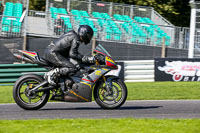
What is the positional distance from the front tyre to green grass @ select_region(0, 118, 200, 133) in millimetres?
1138

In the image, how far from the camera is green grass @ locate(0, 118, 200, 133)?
5.57 metres

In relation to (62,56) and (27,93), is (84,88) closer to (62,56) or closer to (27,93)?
(62,56)

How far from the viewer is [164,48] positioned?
17.6 metres

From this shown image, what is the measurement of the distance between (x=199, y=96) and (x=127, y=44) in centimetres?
769

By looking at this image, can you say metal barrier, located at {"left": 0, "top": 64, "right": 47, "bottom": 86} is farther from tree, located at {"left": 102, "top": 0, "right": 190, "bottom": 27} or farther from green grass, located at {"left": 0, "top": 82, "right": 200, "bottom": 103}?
tree, located at {"left": 102, "top": 0, "right": 190, "bottom": 27}

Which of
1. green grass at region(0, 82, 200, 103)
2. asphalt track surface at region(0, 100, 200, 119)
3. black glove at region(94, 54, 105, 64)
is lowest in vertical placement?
asphalt track surface at region(0, 100, 200, 119)

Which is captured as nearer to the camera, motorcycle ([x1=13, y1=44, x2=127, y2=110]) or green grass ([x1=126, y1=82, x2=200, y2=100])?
motorcycle ([x1=13, y1=44, x2=127, y2=110])

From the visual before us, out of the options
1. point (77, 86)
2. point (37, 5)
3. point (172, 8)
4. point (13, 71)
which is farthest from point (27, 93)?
point (37, 5)

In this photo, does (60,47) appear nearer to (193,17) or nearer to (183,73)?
(183,73)

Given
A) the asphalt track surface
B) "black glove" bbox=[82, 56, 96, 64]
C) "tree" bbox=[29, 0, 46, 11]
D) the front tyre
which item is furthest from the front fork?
"tree" bbox=[29, 0, 46, 11]

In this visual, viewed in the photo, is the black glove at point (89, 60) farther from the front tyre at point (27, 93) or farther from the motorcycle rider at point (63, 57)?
the front tyre at point (27, 93)

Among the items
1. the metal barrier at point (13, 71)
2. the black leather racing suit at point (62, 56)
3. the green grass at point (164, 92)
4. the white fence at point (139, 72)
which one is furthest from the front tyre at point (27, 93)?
the white fence at point (139, 72)

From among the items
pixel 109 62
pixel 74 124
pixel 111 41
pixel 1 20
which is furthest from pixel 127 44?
pixel 74 124

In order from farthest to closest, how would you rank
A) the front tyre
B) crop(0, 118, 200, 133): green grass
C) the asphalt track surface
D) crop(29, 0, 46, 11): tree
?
crop(29, 0, 46, 11): tree < the front tyre < the asphalt track surface < crop(0, 118, 200, 133): green grass
